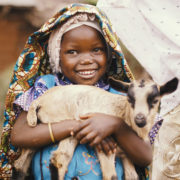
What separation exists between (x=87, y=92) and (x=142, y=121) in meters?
0.50

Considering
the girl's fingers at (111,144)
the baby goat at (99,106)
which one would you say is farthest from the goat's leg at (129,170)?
the girl's fingers at (111,144)

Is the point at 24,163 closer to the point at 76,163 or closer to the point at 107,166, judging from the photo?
the point at 76,163

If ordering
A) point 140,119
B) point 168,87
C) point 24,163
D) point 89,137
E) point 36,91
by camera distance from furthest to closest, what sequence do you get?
point 36,91 → point 24,163 → point 168,87 → point 89,137 → point 140,119

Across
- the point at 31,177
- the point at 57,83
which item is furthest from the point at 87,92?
the point at 31,177

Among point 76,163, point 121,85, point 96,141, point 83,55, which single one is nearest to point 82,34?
point 83,55

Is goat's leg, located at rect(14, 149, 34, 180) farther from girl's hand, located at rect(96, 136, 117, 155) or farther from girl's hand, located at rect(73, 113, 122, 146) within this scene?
girl's hand, located at rect(96, 136, 117, 155)

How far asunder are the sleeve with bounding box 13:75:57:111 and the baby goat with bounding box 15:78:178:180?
0.17 metres

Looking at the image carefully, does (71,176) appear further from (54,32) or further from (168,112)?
(168,112)

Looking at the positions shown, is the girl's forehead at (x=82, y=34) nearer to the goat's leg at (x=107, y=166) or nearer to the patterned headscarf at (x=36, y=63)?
the patterned headscarf at (x=36, y=63)

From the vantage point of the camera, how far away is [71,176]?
2035 mm

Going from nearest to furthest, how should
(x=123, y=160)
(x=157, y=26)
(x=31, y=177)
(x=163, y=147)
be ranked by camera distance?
(x=123, y=160), (x=31, y=177), (x=157, y=26), (x=163, y=147)

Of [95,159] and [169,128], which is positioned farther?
[169,128]

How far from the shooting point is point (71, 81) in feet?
8.11

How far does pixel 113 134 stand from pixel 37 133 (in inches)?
21.7
